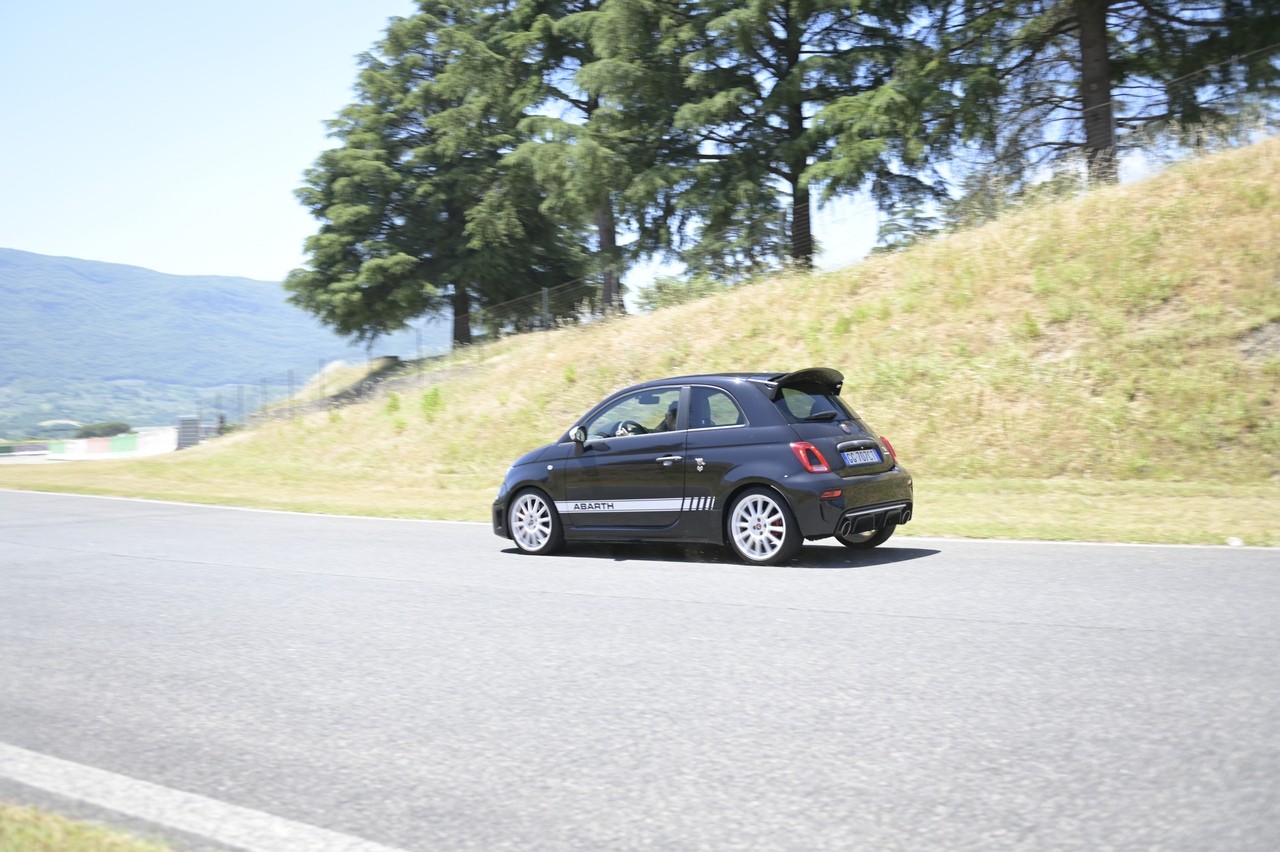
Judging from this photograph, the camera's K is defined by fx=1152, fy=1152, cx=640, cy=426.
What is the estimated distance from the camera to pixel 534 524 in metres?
11.8

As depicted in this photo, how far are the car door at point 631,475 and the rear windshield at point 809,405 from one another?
1033mm

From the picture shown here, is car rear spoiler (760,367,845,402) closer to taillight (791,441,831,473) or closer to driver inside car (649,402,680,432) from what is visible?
taillight (791,441,831,473)

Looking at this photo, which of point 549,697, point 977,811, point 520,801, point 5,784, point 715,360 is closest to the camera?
point 977,811

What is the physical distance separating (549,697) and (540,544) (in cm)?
620

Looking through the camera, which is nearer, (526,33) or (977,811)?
(977,811)

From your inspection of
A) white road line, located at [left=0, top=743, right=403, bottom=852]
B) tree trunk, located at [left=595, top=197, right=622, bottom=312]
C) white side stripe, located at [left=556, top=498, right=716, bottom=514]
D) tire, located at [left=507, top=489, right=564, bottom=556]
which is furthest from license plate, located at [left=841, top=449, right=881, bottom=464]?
tree trunk, located at [left=595, top=197, right=622, bottom=312]

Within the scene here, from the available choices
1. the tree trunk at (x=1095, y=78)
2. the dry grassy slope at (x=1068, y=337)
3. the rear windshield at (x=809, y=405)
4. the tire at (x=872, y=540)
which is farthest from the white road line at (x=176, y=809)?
the tree trunk at (x=1095, y=78)

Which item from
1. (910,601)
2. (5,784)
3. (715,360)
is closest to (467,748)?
(5,784)

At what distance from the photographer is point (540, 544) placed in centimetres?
1166

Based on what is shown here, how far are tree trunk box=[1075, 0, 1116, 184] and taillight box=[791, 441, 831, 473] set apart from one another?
17877 mm

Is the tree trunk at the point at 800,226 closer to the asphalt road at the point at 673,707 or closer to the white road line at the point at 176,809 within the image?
the asphalt road at the point at 673,707

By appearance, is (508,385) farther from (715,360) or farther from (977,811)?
(977,811)

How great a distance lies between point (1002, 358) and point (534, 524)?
11240 millimetres

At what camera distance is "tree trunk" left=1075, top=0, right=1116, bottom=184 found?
25.1 meters
